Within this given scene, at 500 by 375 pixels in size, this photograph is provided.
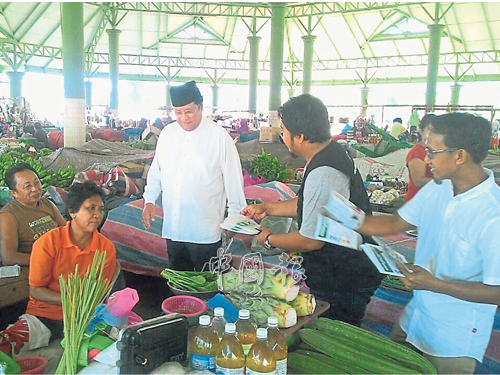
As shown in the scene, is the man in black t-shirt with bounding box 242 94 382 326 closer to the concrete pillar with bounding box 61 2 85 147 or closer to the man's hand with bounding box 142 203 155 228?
the man's hand with bounding box 142 203 155 228

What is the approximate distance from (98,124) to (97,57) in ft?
17.1

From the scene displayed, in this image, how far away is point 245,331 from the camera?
1435 millimetres

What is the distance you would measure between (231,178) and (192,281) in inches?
30.1

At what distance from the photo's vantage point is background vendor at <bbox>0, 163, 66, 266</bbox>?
108 inches

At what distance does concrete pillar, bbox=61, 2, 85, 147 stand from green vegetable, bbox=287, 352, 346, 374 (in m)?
8.53

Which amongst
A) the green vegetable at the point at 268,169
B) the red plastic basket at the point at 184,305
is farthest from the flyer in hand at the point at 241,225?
the green vegetable at the point at 268,169

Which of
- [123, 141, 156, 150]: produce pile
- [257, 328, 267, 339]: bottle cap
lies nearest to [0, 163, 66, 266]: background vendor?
[257, 328, 267, 339]: bottle cap

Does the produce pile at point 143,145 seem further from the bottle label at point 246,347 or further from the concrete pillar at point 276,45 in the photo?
the bottle label at point 246,347

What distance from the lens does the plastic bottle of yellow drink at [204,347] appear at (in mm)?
1375

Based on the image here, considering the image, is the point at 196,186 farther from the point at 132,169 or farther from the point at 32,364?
the point at 132,169

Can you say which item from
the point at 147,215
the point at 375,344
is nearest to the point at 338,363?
the point at 375,344

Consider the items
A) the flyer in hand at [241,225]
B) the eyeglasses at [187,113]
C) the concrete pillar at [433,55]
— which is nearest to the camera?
the flyer in hand at [241,225]

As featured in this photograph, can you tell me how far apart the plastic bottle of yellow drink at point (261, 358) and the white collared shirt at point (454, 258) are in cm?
59

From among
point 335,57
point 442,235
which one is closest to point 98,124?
point 335,57
